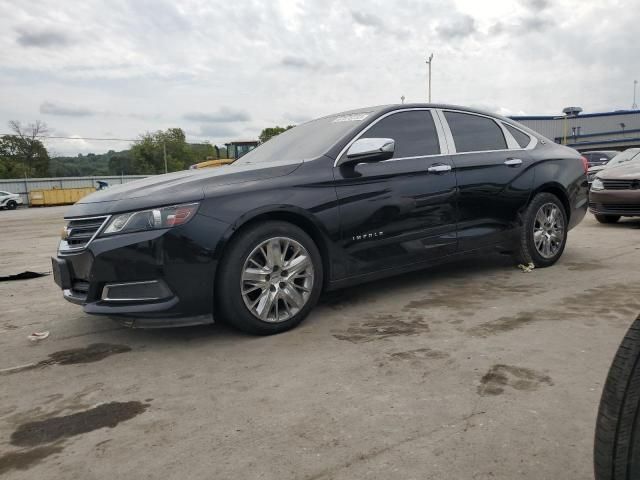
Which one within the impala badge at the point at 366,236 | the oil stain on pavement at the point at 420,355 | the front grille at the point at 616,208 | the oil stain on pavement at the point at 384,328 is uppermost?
the impala badge at the point at 366,236

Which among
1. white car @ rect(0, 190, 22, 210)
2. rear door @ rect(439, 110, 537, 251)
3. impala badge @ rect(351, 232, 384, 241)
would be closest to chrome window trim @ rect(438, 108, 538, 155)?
rear door @ rect(439, 110, 537, 251)

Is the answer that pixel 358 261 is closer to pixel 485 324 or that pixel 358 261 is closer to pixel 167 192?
pixel 485 324

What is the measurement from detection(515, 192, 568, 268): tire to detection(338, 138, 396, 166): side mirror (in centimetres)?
191

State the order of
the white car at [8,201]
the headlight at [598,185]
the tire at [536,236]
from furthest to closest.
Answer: the white car at [8,201] < the headlight at [598,185] < the tire at [536,236]

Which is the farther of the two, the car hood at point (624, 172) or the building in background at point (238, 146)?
the building in background at point (238, 146)

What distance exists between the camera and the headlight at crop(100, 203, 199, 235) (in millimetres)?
3256

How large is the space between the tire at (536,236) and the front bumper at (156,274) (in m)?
3.10

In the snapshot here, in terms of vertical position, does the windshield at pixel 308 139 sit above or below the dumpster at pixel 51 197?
above

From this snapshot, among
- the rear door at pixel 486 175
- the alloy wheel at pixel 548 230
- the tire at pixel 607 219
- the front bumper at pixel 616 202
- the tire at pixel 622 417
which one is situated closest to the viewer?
the tire at pixel 622 417

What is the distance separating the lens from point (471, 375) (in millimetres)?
2750

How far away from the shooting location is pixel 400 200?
13.5 ft

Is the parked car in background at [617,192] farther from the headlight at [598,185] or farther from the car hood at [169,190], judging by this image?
the car hood at [169,190]

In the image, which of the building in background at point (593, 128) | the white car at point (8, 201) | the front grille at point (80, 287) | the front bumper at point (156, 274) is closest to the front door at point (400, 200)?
the front bumper at point (156, 274)

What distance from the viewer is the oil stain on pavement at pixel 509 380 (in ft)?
8.45
